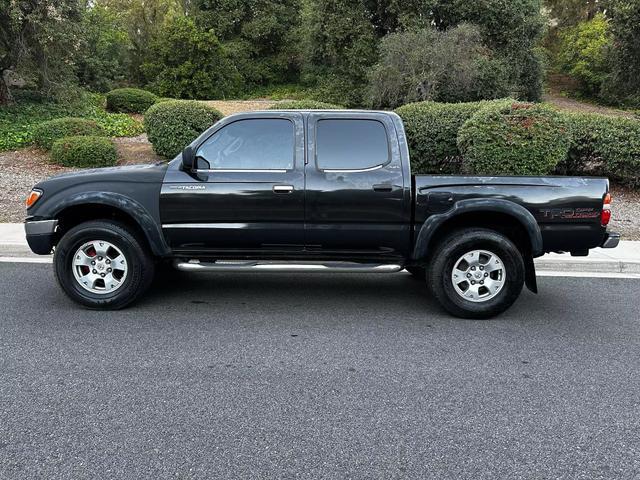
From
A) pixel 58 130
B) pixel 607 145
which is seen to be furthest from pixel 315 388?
pixel 58 130

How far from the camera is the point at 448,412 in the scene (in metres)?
3.61

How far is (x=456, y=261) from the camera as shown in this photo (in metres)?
5.32

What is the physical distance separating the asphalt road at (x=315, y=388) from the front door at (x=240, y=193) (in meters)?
0.70

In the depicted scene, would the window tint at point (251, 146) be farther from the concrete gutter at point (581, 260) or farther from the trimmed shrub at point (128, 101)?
the trimmed shrub at point (128, 101)

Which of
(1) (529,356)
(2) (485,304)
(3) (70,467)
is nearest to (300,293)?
(2) (485,304)

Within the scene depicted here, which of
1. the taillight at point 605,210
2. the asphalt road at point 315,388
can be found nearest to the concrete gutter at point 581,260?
the asphalt road at point 315,388

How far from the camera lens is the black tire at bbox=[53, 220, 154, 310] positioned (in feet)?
17.6

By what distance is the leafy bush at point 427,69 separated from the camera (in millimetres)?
19469

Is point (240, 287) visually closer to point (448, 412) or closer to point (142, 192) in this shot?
point (142, 192)

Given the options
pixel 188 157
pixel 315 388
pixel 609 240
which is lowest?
pixel 315 388

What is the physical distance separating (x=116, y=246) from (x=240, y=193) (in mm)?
1291

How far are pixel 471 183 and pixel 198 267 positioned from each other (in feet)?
8.92

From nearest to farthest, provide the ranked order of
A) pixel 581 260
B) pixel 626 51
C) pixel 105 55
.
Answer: pixel 581 260 → pixel 626 51 → pixel 105 55

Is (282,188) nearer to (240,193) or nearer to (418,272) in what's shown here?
(240,193)
